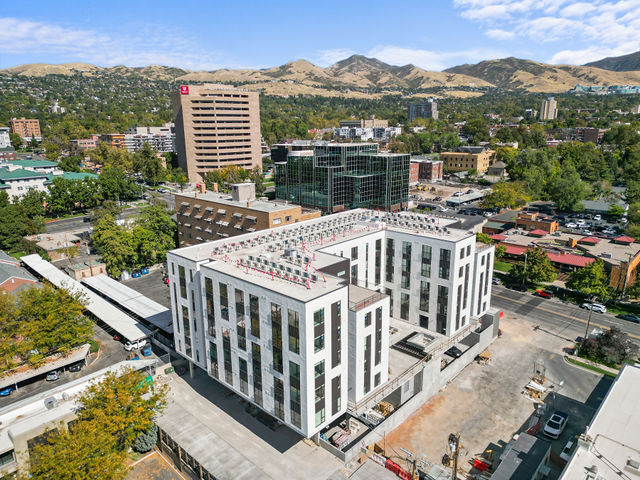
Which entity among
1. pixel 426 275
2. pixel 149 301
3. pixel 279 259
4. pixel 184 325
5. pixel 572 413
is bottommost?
pixel 572 413

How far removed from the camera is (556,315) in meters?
72.9

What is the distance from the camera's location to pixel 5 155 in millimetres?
185875

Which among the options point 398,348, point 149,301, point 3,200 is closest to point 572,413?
point 398,348

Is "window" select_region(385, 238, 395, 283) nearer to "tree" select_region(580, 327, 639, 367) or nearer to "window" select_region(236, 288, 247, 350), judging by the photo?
"window" select_region(236, 288, 247, 350)

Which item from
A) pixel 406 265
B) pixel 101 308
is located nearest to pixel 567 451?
Result: pixel 406 265

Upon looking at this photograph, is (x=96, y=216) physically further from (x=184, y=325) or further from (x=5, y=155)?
(x=5, y=155)

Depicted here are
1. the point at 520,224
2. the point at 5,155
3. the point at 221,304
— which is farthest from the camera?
the point at 5,155

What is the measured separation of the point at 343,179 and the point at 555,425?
79.9m

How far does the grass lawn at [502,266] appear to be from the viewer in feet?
306

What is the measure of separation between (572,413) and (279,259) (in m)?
39.5

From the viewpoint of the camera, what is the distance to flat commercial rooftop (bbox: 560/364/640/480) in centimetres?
3145

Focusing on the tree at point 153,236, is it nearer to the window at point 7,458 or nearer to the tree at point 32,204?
the tree at point 32,204

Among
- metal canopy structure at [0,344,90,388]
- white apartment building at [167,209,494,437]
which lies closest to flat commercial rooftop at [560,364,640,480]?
white apartment building at [167,209,494,437]

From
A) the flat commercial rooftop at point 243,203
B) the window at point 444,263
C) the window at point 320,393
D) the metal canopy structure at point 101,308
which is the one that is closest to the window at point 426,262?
the window at point 444,263
